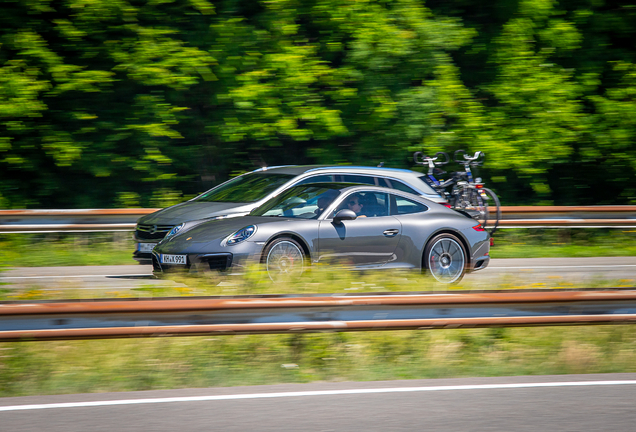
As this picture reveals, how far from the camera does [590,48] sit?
58.2 feet

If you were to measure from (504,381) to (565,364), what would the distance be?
926mm

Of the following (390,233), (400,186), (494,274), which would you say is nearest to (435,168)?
(400,186)

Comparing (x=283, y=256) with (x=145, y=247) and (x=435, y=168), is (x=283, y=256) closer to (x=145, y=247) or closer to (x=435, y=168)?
(x=145, y=247)

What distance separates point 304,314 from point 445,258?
4555 millimetres

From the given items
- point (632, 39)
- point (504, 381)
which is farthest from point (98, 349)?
point (632, 39)

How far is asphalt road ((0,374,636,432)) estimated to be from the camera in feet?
14.5

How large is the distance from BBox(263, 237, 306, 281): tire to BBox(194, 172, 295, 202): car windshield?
198cm

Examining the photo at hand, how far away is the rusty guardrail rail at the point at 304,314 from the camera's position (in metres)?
5.04

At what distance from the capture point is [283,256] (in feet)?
29.1

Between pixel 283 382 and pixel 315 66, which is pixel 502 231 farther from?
pixel 283 382

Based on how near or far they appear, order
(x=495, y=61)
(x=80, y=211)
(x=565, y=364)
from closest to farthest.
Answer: (x=565, y=364) → (x=80, y=211) → (x=495, y=61)

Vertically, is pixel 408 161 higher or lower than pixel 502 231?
higher

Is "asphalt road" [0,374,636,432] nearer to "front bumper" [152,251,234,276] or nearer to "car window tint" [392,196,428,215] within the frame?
"front bumper" [152,251,234,276]

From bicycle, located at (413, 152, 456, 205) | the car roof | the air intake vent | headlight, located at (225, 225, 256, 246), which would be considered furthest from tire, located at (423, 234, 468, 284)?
bicycle, located at (413, 152, 456, 205)
